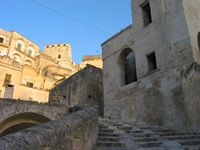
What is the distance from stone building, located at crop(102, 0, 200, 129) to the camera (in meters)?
7.64

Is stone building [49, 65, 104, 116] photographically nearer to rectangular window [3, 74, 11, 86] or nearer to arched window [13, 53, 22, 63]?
rectangular window [3, 74, 11, 86]

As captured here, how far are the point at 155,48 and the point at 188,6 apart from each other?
2.41 metres

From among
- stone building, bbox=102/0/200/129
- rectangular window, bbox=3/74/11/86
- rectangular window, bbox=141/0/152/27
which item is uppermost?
rectangular window, bbox=3/74/11/86

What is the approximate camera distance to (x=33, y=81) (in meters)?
31.9

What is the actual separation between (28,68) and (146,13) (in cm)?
2449

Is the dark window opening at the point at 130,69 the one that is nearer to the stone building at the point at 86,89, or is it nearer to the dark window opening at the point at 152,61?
the dark window opening at the point at 152,61

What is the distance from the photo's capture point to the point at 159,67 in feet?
30.3

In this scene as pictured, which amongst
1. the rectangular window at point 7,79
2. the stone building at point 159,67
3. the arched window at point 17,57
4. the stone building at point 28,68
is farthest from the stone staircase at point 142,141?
the arched window at point 17,57

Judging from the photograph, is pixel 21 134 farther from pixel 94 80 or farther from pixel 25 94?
pixel 25 94

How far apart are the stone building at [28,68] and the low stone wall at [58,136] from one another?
900 inches

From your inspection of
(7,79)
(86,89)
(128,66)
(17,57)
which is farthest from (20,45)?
(128,66)

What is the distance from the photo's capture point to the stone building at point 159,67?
7645 millimetres

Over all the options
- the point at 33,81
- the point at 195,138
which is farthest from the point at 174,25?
the point at 33,81

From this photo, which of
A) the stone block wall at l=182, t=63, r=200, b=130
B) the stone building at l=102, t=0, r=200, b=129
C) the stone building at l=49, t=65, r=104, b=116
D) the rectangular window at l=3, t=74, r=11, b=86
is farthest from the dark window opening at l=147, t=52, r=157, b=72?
the rectangular window at l=3, t=74, r=11, b=86
